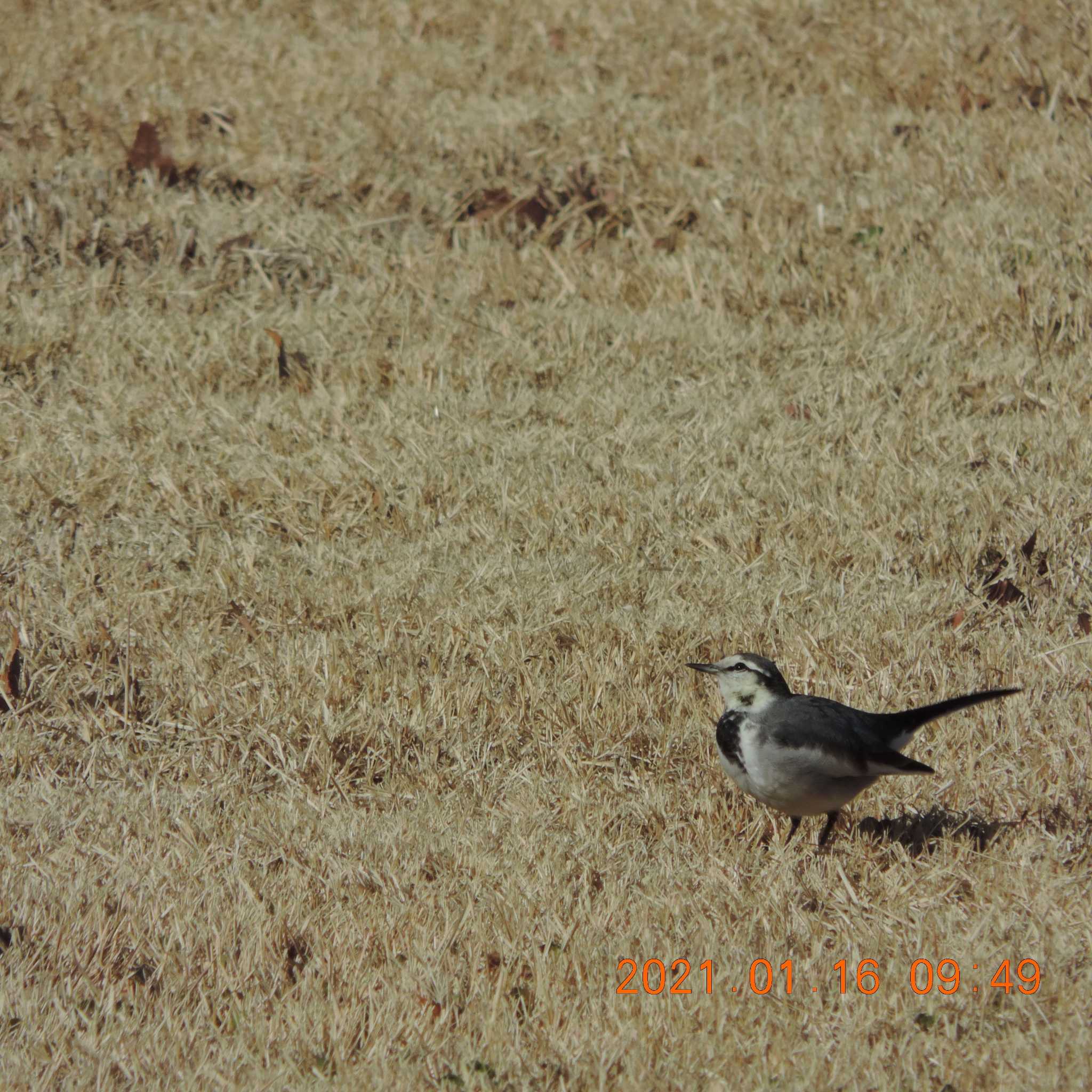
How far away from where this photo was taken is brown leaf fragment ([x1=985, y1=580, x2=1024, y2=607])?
5.47 m

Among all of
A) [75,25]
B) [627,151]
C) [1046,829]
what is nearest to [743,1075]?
[1046,829]

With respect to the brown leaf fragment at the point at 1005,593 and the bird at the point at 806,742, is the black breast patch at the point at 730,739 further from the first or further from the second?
the brown leaf fragment at the point at 1005,593

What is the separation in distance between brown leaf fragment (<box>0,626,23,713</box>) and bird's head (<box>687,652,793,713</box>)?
241 cm

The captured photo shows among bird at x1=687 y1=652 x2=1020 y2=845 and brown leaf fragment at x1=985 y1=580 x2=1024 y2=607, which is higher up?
bird at x1=687 y1=652 x2=1020 y2=845

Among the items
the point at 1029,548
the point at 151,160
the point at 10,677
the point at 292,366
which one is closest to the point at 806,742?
the point at 1029,548

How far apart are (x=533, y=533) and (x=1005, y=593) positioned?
1.88 m

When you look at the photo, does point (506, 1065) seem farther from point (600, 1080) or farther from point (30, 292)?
point (30, 292)

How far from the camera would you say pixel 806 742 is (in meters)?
3.82

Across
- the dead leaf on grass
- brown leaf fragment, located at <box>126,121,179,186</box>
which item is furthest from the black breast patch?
brown leaf fragment, located at <box>126,121,179,186</box>

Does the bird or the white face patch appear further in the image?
the white face patch

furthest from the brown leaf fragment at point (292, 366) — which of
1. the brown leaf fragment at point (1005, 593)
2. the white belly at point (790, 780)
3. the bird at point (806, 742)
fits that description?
the white belly at point (790, 780)
